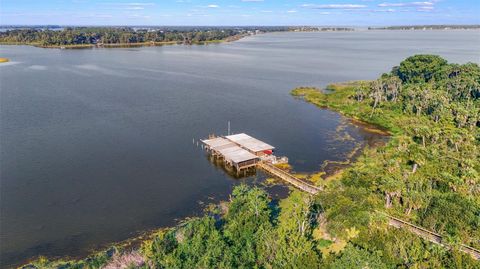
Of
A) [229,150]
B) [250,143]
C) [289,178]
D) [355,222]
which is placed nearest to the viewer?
[355,222]

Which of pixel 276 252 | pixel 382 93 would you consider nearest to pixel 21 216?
pixel 276 252

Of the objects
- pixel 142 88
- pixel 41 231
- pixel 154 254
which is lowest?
pixel 41 231

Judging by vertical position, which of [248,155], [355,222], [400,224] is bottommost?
[400,224]

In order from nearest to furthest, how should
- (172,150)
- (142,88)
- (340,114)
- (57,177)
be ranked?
1. (57,177)
2. (172,150)
3. (340,114)
4. (142,88)

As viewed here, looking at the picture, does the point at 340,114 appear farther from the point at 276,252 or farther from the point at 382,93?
the point at 276,252

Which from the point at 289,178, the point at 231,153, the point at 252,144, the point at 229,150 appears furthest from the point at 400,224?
the point at 229,150

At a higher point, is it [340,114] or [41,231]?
[340,114]

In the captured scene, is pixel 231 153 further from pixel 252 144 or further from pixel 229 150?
pixel 252 144

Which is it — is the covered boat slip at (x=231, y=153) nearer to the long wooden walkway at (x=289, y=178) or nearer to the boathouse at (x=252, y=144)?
the boathouse at (x=252, y=144)
